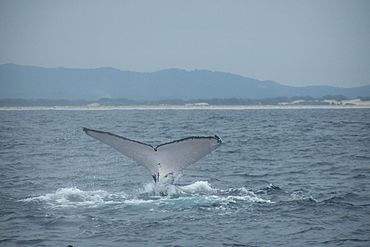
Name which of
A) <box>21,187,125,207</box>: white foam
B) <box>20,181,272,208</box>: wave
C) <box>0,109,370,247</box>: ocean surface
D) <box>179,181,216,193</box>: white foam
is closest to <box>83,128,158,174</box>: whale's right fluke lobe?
<box>0,109,370,247</box>: ocean surface

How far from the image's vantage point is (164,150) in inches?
407

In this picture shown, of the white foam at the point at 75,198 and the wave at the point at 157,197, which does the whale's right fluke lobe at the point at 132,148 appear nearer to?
the wave at the point at 157,197

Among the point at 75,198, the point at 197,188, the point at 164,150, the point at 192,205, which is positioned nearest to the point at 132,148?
the point at 164,150

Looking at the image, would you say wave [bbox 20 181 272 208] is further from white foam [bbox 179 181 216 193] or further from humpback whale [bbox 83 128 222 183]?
humpback whale [bbox 83 128 222 183]

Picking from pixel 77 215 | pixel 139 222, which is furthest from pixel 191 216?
pixel 77 215

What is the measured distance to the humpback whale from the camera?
9.85 metres

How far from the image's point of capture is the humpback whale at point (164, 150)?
985 centimetres

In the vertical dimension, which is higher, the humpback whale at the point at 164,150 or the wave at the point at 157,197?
the humpback whale at the point at 164,150

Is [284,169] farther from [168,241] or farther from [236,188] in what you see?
[168,241]


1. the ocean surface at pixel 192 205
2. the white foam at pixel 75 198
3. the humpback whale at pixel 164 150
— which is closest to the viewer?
the ocean surface at pixel 192 205

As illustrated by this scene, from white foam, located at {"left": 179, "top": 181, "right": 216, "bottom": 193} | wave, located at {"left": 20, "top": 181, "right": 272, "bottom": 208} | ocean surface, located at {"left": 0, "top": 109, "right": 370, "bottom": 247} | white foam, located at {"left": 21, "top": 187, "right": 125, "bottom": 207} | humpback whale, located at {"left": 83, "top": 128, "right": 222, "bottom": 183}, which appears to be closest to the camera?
ocean surface, located at {"left": 0, "top": 109, "right": 370, "bottom": 247}

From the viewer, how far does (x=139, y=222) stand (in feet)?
34.3

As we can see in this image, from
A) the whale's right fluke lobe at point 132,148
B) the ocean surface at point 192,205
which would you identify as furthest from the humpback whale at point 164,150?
the ocean surface at point 192,205

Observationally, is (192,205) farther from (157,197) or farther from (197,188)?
(197,188)
